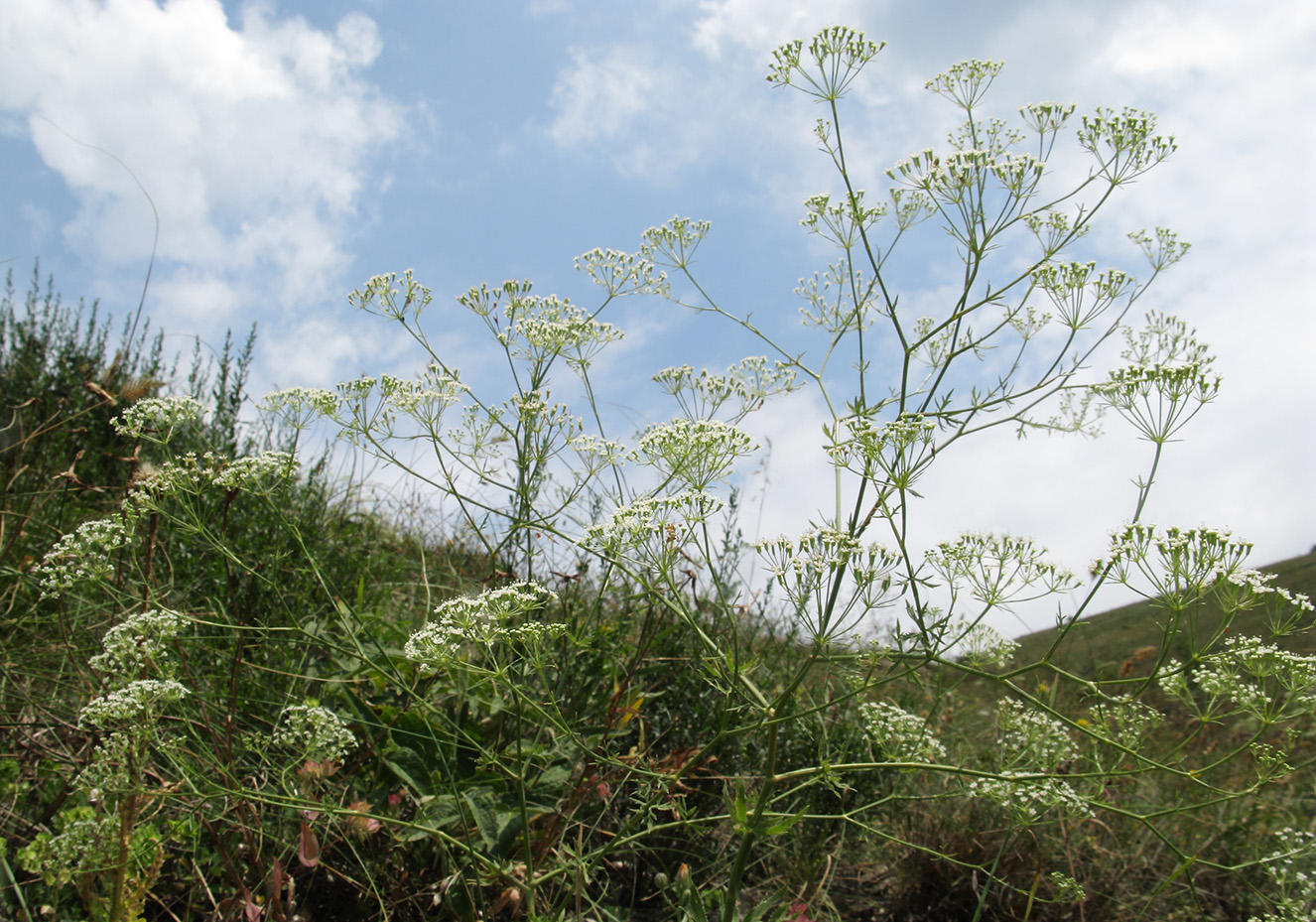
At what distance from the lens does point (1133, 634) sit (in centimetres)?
773

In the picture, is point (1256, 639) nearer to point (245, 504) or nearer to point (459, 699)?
point (459, 699)

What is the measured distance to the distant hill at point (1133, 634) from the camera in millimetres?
6465

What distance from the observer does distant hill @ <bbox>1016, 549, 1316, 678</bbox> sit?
6.46 meters

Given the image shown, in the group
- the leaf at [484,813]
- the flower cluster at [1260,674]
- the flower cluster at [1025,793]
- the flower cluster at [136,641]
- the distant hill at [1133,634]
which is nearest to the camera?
the flower cluster at [1260,674]

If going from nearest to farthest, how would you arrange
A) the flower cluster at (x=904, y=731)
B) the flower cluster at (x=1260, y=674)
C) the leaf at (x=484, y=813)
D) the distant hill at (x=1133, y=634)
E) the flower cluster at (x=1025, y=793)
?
the flower cluster at (x=1260, y=674)
the flower cluster at (x=1025, y=793)
the leaf at (x=484, y=813)
the flower cluster at (x=904, y=731)
the distant hill at (x=1133, y=634)

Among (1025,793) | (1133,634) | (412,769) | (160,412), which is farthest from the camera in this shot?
(1133,634)

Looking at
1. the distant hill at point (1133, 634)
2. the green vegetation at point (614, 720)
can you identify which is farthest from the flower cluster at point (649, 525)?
the distant hill at point (1133, 634)

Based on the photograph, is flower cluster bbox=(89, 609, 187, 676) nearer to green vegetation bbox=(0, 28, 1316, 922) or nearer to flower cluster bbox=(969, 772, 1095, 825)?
green vegetation bbox=(0, 28, 1316, 922)

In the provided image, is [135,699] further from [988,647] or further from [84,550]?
[988,647]

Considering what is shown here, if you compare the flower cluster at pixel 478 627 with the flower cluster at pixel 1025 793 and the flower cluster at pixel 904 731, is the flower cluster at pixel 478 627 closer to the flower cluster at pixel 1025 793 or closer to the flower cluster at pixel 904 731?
the flower cluster at pixel 904 731

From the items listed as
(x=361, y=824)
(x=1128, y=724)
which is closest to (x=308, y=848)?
(x=361, y=824)

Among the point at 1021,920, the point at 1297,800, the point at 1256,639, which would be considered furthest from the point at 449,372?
the point at 1297,800

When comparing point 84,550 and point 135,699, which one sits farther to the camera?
point 84,550

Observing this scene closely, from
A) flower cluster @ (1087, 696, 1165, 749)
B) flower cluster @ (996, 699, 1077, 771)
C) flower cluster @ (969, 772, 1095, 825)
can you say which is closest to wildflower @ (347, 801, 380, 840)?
flower cluster @ (969, 772, 1095, 825)
